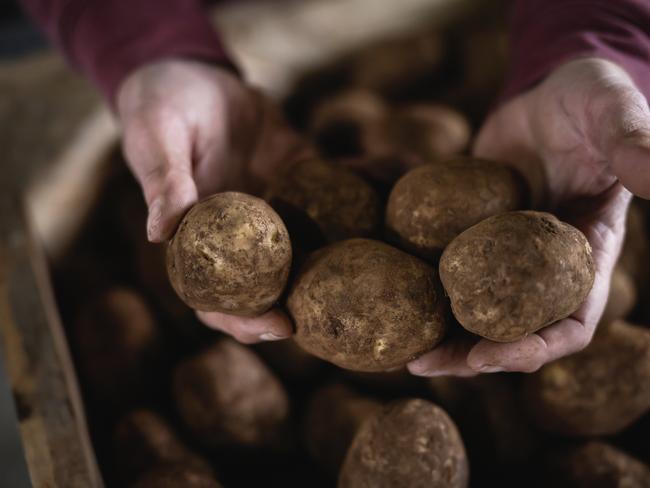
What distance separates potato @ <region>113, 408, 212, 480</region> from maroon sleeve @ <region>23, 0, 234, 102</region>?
0.85 m

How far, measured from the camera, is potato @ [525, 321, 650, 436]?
1258 millimetres

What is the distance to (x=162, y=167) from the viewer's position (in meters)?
1.16

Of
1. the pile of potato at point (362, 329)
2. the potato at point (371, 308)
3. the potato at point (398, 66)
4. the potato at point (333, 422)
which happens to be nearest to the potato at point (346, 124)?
the pile of potato at point (362, 329)

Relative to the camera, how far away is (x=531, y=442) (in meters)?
1.38

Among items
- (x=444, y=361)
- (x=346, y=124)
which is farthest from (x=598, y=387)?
(x=346, y=124)

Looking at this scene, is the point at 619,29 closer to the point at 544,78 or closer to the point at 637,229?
the point at 544,78

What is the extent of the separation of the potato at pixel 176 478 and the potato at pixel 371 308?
0.38 metres

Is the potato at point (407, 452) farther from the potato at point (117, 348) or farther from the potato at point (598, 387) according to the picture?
the potato at point (117, 348)

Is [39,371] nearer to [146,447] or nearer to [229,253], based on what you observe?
[146,447]

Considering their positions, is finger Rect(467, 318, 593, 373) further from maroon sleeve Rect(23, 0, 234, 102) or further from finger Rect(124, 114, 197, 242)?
maroon sleeve Rect(23, 0, 234, 102)

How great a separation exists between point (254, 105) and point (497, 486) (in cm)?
111

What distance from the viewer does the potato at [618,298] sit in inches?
55.2

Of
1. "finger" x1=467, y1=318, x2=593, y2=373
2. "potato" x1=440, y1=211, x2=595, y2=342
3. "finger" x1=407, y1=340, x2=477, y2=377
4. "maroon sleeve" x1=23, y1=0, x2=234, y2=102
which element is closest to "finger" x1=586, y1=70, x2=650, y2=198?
"potato" x1=440, y1=211, x2=595, y2=342

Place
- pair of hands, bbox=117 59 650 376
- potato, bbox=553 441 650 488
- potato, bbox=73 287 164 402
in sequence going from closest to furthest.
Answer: pair of hands, bbox=117 59 650 376 → potato, bbox=553 441 650 488 → potato, bbox=73 287 164 402
